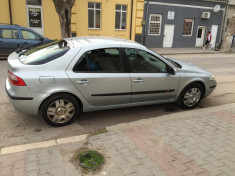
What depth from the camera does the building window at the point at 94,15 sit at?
16.1 metres

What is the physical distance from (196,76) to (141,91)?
4.74 ft

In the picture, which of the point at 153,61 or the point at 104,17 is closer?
the point at 153,61

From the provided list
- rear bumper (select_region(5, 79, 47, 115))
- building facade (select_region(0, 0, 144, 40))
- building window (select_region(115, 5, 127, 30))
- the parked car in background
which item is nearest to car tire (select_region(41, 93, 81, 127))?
rear bumper (select_region(5, 79, 47, 115))

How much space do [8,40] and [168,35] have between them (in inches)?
544

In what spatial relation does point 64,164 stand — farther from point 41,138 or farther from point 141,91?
point 141,91

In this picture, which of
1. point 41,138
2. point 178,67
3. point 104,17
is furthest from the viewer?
point 104,17

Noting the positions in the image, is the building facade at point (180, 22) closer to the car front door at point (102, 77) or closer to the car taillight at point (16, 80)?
the car front door at point (102, 77)

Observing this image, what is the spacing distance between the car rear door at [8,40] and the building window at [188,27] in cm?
1516

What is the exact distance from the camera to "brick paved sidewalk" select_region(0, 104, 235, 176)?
296 centimetres

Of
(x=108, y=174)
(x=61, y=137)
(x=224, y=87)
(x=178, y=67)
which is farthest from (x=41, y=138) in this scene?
(x=224, y=87)

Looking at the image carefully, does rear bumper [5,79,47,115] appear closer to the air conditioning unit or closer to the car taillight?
the car taillight

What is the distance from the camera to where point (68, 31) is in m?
13.3

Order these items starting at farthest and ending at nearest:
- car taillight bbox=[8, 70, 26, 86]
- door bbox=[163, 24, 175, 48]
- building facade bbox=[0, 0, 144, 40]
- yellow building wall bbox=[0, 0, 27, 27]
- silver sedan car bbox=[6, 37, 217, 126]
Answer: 1. door bbox=[163, 24, 175, 48]
2. building facade bbox=[0, 0, 144, 40]
3. yellow building wall bbox=[0, 0, 27, 27]
4. silver sedan car bbox=[6, 37, 217, 126]
5. car taillight bbox=[8, 70, 26, 86]

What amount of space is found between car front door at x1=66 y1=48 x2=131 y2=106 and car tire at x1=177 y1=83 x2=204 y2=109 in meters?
1.42
